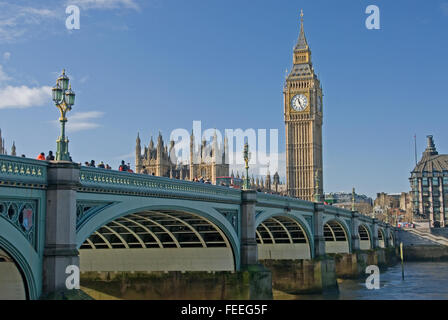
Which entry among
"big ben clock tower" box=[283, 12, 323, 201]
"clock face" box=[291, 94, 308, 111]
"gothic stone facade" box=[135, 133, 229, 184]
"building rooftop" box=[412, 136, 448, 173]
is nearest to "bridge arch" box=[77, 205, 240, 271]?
"gothic stone facade" box=[135, 133, 229, 184]

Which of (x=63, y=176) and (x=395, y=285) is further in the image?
(x=395, y=285)

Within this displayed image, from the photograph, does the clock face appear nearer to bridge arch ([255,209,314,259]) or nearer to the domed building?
the domed building

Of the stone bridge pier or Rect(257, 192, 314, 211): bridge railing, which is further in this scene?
Rect(257, 192, 314, 211): bridge railing

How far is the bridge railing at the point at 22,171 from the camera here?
16.5 meters

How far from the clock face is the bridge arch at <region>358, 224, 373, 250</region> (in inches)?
2509

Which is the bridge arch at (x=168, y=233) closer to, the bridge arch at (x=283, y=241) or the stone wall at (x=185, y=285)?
the stone wall at (x=185, y=285)

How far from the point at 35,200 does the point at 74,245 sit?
6.27 ft

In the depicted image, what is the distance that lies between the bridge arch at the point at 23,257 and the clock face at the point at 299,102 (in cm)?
13425

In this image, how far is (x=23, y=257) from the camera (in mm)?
17172

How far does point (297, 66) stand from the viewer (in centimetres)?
15425

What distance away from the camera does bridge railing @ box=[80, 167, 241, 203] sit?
2048cm

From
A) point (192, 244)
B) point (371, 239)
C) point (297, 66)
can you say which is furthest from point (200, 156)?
point (192, 244)
